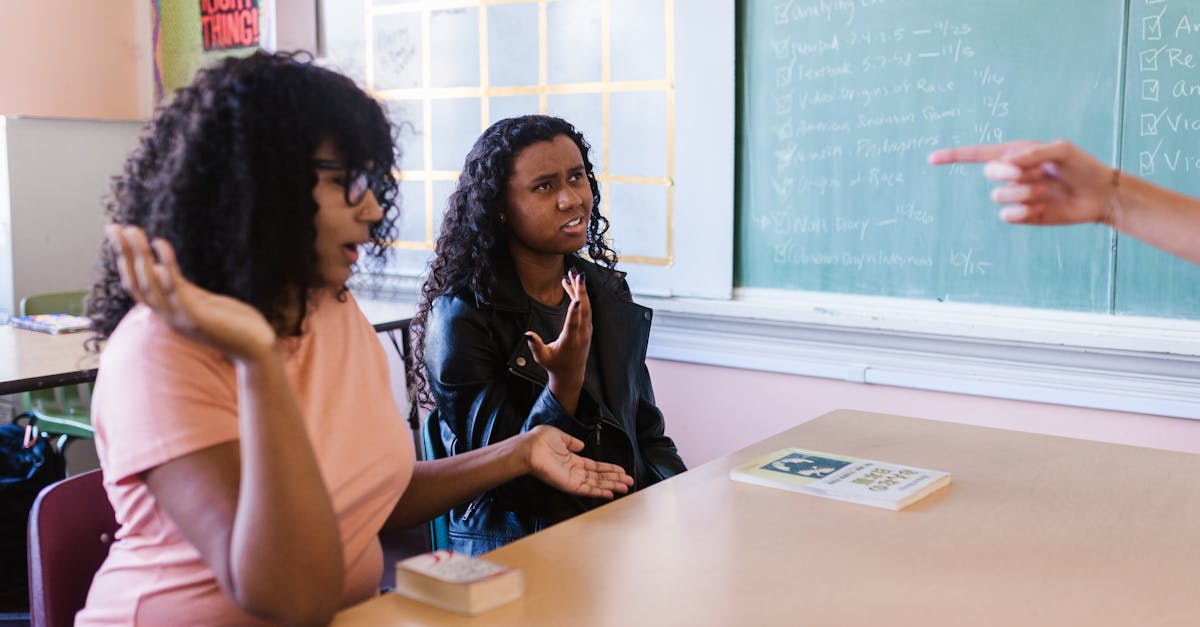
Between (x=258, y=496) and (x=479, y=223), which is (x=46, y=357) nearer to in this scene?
(x=479, y=223)

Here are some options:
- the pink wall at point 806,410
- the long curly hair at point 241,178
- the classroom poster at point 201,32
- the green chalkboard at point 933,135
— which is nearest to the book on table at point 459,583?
the long curly hair at point 241,178

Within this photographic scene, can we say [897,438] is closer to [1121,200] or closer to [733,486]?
[733,486]

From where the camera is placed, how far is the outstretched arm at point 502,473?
166 cm

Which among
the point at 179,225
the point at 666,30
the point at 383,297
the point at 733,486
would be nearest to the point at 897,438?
the point at 733,486

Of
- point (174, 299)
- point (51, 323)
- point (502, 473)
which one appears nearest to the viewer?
point (174, 299)

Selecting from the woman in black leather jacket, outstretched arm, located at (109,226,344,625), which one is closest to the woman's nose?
the woman in black leather jacket

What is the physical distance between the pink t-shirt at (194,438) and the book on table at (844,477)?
59 centimetres

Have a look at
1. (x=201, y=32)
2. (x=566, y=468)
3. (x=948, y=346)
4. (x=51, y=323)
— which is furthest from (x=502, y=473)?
(x=201, y=32)

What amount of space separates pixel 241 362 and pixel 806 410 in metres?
2.39

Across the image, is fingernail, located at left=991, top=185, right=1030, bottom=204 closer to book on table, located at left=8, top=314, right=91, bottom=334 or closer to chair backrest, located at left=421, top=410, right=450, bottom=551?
chair backrest, located at left=421, top=410, right=450, bottom=551

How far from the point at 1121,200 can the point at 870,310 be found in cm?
157

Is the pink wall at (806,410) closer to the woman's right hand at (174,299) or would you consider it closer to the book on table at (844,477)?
the book on table at (844,477)

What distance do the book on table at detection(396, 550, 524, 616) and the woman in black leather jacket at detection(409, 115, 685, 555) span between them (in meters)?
0.70

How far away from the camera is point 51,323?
3.54 m
